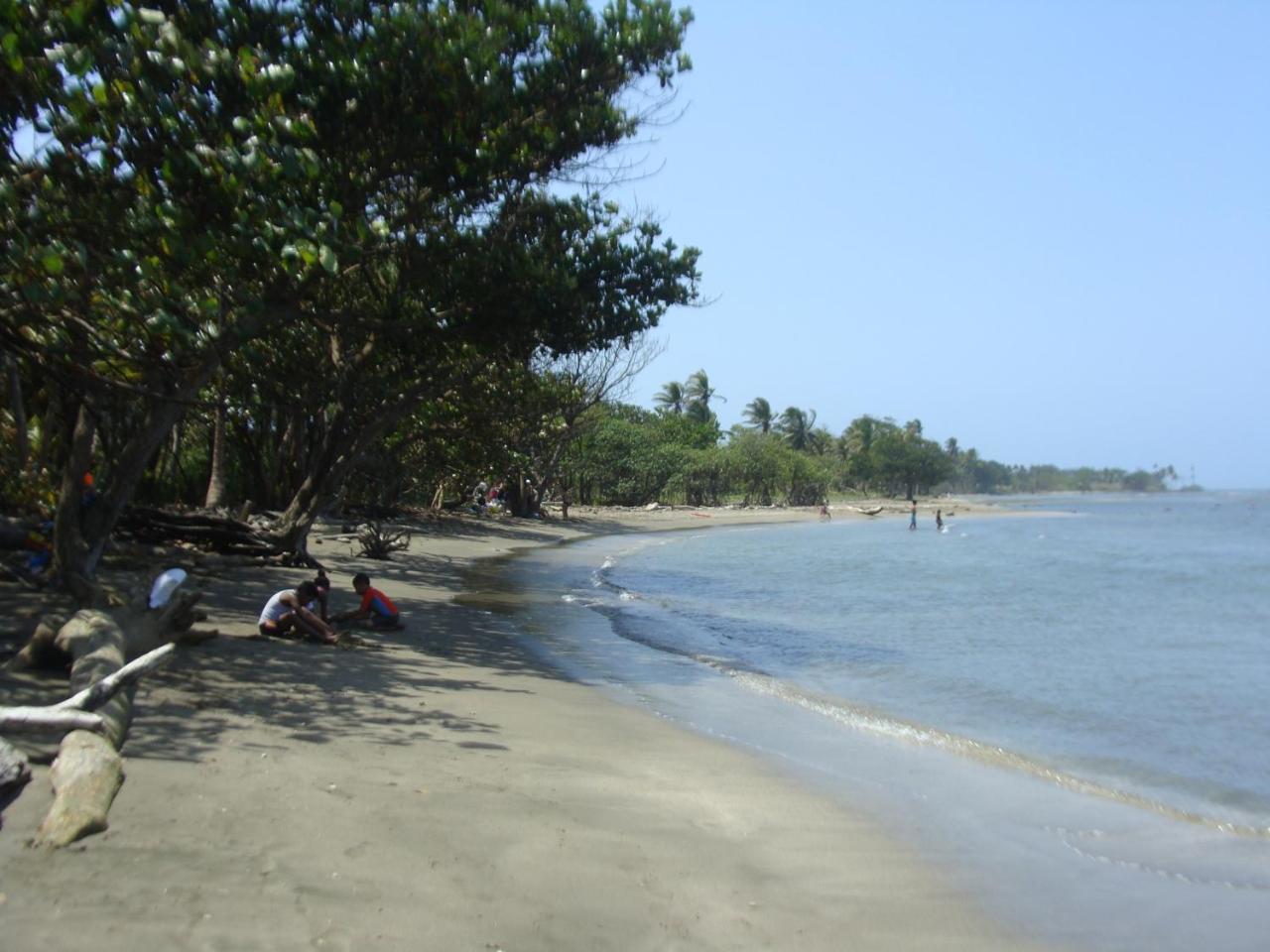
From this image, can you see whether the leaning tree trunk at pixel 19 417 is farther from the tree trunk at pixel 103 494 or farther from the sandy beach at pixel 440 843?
the sandy beach at pixel 440 843

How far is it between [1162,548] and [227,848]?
46.2m

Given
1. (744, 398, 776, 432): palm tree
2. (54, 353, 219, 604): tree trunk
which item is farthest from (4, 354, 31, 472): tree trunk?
(744, 398, 776, 432): palm tree

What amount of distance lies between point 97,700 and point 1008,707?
8.80 metres

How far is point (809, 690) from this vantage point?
36.4ft

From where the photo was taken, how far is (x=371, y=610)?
11727mm

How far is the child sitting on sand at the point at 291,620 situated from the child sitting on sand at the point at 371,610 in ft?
4.35

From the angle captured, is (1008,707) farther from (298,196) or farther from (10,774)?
(10,774)

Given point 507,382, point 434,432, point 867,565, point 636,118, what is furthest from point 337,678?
point 867,565

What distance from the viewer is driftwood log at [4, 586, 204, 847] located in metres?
4.25

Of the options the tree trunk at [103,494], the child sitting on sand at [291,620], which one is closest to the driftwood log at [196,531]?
the tree trunk at [103,494]

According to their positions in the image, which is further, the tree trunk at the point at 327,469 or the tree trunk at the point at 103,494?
the tree trunk at the point at 327,469

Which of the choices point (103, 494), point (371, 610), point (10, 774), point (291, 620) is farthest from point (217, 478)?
point (10, 774)

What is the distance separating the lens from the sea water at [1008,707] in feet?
18.2

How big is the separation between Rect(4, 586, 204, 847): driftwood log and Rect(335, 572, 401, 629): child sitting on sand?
321 centimetres
